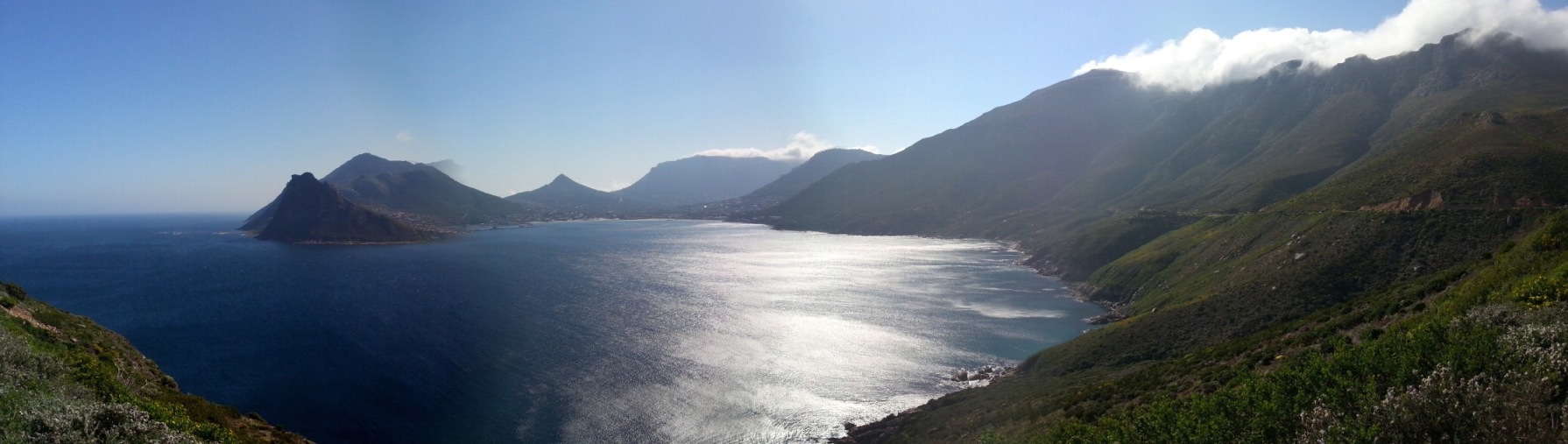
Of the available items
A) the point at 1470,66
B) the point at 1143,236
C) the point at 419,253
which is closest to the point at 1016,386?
the point at 1143,236

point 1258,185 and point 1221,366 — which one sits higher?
point 1258,185

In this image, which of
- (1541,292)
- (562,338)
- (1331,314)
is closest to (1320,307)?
(1331,314)

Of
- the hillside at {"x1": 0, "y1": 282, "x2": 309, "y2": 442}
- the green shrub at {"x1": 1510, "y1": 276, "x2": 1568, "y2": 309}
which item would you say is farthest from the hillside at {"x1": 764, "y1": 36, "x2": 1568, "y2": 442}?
the hillside at {"x1": 0, "y1": 282, "x2": 309, "y2": 442}

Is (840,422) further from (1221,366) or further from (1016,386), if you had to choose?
(1221,366)

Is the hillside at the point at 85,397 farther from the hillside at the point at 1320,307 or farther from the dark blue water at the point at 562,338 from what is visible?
the hillside at the point at 1320,307

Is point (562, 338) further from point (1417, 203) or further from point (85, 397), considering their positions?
point (1417, 203)

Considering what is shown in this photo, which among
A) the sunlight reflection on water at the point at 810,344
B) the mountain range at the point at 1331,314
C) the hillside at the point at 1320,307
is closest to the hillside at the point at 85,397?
the sunlight reflection on water at the point at 810,344
